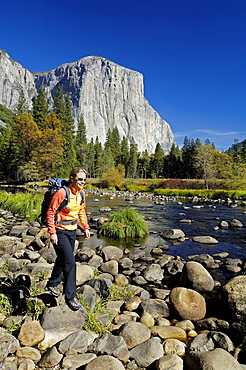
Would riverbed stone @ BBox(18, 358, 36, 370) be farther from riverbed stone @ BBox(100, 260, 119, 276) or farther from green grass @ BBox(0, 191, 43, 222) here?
green grass @ BBox(0, 191, 43, 222)

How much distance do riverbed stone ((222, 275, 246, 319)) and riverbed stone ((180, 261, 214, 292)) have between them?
3.60ft

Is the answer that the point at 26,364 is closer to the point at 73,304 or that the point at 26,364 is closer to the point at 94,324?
the point at 73,304

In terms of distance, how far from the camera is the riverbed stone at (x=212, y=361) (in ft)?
9.32

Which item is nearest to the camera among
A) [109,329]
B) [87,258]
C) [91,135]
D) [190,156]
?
[109,329]

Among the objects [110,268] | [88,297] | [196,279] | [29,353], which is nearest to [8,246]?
[110,268]

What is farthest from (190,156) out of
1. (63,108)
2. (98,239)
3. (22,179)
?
(98,239)

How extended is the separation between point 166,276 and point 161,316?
221cm

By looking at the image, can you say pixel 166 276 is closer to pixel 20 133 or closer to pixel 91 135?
pixel 20 133

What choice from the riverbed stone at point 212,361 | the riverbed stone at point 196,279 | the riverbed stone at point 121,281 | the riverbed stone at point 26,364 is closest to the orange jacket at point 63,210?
the riverbed stone at point 26,364

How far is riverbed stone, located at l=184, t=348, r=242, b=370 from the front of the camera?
2842 millimetres

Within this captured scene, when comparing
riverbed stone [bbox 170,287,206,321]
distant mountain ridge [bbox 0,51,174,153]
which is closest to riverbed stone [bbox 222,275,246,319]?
riverbed stone [bbox 170,287,206,321]

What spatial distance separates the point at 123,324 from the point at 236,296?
212 centimetres

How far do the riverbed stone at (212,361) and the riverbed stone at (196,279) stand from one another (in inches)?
101

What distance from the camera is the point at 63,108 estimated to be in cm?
6238
